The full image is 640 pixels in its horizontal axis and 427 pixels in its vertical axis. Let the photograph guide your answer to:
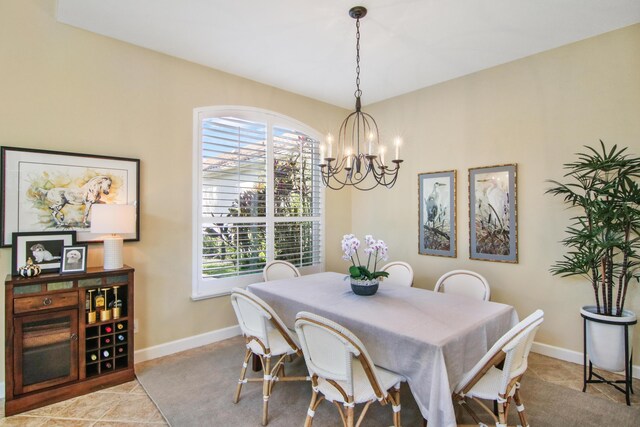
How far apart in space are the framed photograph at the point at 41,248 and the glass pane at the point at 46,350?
446 millimetres

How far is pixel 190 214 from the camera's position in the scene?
3.70 meters

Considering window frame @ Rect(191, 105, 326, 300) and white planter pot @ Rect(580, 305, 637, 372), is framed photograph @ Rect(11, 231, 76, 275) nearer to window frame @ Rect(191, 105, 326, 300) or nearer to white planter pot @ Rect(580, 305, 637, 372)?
window frame @ Rect(191, 105, 326, 300)

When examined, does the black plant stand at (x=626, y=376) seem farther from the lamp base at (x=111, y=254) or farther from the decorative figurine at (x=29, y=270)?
the decorative figurine at (x=29, y=270)

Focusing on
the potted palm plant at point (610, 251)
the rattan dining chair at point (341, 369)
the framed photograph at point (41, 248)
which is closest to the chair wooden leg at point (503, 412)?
the rattan dining chair at point (341, 369)

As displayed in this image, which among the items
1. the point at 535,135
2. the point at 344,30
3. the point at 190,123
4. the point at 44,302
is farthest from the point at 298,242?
the point at 535,135

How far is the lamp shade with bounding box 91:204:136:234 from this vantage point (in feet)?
9.02

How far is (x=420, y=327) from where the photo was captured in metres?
2.06

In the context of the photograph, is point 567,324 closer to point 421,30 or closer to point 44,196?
point 421,30

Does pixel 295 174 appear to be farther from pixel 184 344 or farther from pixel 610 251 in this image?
pixel 610 251

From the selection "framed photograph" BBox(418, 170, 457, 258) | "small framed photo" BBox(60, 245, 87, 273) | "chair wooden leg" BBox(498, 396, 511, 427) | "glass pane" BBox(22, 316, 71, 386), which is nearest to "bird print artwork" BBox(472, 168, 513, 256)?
"framed photograph" BBox(418, 170, 457, 258)

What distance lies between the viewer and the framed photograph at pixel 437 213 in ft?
13.6

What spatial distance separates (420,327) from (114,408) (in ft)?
7.77

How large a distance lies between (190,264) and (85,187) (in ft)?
4.11

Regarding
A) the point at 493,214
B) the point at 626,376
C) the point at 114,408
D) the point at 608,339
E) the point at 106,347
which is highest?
the point at 493,214
